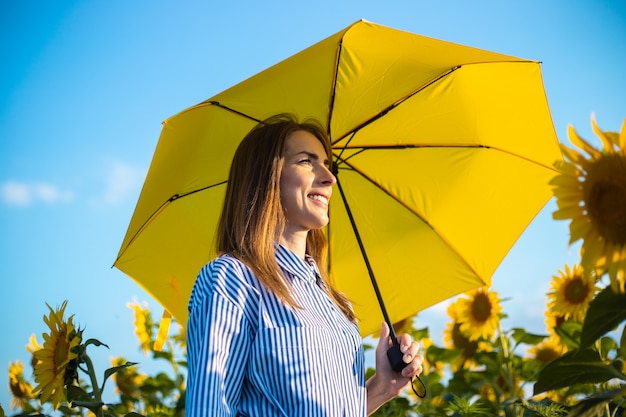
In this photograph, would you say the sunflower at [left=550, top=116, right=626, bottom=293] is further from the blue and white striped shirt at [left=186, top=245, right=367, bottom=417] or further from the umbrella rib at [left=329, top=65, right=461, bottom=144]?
the umbrella rib at [left=329, top=65, right=461, bottom=144]

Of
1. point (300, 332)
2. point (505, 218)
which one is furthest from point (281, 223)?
point (505, 218)

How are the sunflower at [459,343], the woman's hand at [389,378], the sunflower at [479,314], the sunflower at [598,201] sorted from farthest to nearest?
the sunflower at [459,343]
the sunflower at [479,314]
the woman's hand at [389,378]
the sunflower at [598,201]

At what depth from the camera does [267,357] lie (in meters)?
1.94

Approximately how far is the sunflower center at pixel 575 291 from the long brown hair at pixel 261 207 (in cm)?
191

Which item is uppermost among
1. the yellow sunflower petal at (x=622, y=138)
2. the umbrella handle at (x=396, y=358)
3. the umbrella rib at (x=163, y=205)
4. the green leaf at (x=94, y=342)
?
the umbrella rib at (x=163, y=205)

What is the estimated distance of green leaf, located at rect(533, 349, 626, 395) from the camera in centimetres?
161

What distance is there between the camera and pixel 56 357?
9.43 ft

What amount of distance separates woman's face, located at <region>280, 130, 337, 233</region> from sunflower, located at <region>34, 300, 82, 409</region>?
1.08m

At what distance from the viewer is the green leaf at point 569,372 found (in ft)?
5.29

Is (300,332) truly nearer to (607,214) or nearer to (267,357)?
(267,357)

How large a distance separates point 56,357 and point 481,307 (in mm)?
2586

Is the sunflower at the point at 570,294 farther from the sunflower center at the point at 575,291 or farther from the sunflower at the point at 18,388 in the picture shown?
the sunflower at the point at 18,388

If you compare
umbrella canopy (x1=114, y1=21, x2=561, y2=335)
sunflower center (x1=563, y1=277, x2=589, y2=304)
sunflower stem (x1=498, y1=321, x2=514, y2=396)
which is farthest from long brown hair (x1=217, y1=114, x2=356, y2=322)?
sunflower center (x1=563, y1=277, x2=589, y2=304)

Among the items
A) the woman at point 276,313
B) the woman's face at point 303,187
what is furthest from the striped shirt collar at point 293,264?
the woman's face at point 303,187
